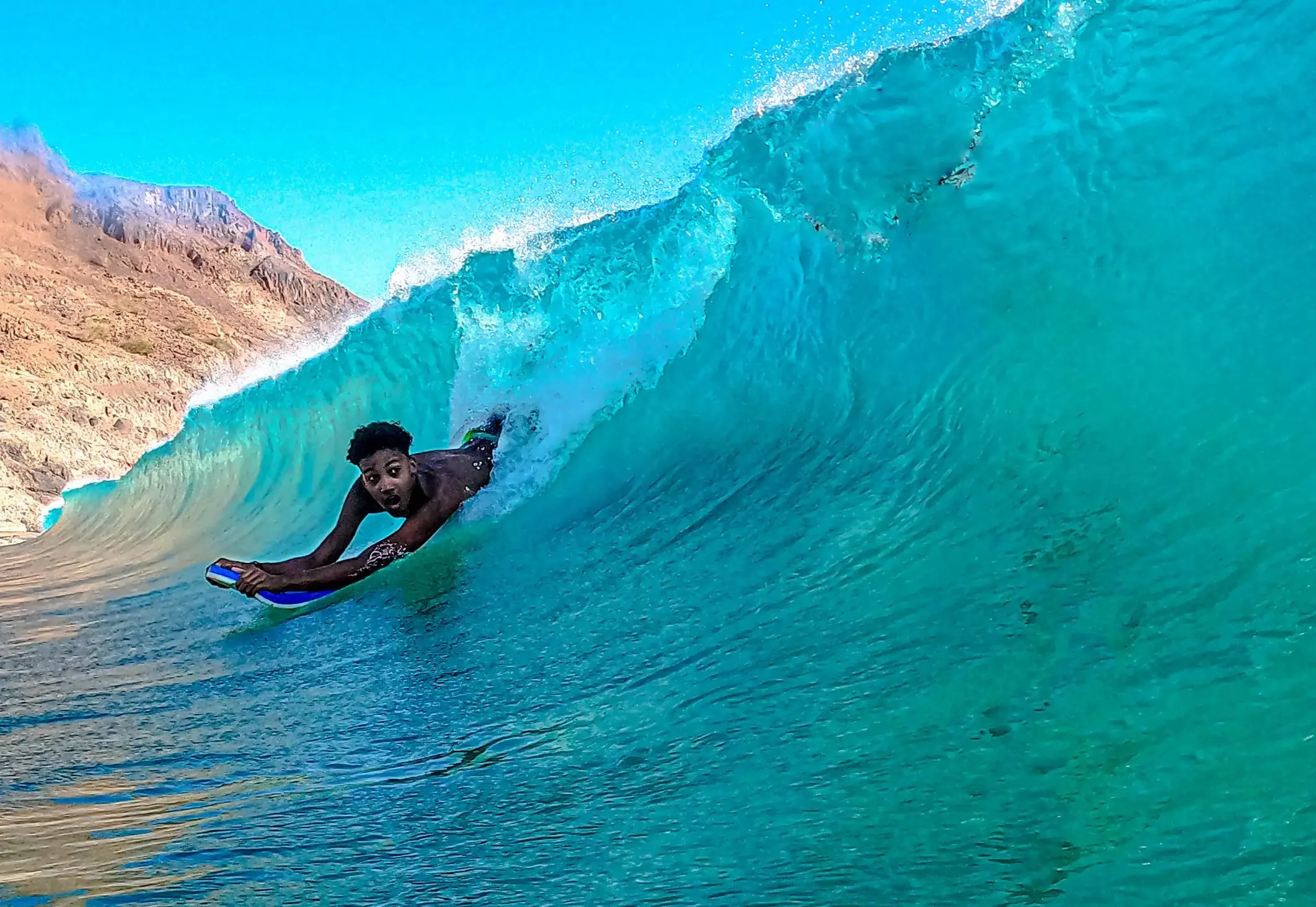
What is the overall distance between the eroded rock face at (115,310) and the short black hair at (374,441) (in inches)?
255

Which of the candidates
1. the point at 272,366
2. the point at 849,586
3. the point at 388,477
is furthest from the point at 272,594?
the point at 272,366

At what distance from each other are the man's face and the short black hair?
22 mm

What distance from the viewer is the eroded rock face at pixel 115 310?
30.0 metres

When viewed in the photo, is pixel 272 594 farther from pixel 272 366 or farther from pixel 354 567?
pixel 272 366

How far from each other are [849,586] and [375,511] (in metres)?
3.22

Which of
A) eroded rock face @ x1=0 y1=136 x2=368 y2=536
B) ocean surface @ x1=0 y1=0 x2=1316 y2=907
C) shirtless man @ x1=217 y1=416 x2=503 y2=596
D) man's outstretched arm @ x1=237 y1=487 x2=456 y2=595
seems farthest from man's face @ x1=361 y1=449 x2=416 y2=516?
eroded rock face @ x1=0 y1=136 x2=368 y2=536

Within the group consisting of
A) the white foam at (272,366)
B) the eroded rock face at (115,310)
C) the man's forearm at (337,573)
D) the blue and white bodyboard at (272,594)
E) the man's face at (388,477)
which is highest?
the eroded rock face at (115,310)

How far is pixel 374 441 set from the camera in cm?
566

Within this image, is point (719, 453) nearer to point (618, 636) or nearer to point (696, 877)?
point (618, 636)

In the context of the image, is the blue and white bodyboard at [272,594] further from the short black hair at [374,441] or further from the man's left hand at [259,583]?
the short black hair at [374,441]

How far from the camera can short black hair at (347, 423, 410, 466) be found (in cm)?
566

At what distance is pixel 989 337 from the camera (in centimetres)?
530

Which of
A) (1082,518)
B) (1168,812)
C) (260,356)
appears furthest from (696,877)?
(260,356)

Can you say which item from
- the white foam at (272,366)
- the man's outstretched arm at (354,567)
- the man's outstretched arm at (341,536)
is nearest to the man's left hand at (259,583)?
the man's outstretched arm at (354,567)
